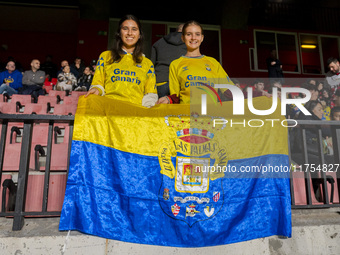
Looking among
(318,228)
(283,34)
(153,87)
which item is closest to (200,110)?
(153,87)

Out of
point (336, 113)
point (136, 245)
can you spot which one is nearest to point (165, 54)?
point (136, 245)

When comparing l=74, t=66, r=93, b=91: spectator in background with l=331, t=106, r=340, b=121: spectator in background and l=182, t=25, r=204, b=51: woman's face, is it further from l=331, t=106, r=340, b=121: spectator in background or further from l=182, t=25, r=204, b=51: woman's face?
l=331, t=106, r=340, b=121: spectator in background

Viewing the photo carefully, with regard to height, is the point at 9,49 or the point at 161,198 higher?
the point at 9,49

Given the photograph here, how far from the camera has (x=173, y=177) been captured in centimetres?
241

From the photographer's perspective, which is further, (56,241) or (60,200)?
(60,200)

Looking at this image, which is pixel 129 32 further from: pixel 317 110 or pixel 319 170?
pixel 317 110

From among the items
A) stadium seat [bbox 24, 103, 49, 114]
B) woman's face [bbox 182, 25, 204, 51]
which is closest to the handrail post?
woman's face [bbox 182, 25, 204, 51]

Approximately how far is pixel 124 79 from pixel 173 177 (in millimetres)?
1114

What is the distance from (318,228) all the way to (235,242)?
2.62ft

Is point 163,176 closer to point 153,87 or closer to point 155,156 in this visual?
point 155,156

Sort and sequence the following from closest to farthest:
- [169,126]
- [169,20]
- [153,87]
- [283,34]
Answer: [169,126], [153,87], [169,20], [283,34]

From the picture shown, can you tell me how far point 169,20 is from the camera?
40.7 ft

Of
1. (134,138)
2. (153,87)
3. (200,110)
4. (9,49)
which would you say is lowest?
(134,138)

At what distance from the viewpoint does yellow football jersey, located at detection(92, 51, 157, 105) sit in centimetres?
280
